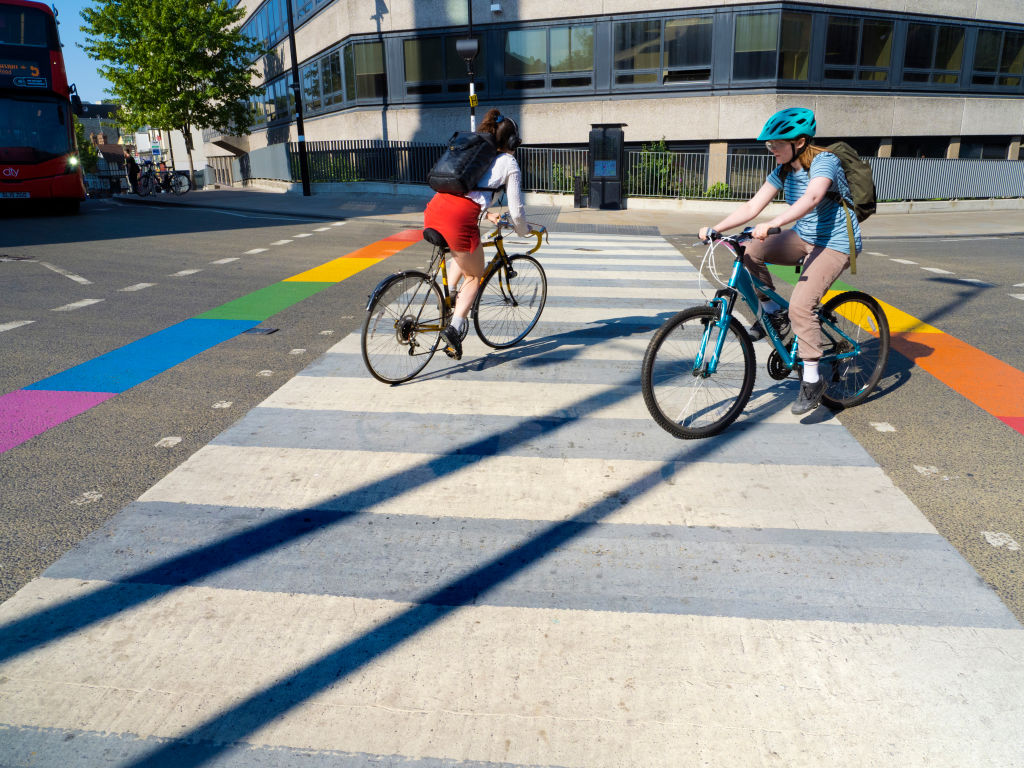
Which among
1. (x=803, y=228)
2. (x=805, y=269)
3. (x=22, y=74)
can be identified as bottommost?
(x=805, y=269)

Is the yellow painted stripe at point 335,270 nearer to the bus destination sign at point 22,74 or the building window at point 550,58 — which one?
the bus destination sign at point 22,74

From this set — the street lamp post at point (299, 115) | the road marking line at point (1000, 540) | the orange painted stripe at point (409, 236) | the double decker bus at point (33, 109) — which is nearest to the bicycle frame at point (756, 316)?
the road marking line at point (1000, 540)

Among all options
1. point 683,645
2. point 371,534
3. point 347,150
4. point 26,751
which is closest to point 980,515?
point 683,645

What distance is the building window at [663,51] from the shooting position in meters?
23.8

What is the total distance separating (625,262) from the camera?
37.7 feet

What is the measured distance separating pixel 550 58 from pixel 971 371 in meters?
22.5

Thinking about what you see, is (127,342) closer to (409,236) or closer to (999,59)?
(409,236)

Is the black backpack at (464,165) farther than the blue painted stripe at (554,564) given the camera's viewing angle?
Yes

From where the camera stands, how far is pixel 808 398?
4906mm

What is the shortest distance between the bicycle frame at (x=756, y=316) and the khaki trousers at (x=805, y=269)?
0.43 ft

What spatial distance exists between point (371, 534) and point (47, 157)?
19.9 metres

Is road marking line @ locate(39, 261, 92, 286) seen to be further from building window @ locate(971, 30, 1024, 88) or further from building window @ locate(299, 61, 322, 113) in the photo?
building window @ locate(971, 30, 1024, 88)

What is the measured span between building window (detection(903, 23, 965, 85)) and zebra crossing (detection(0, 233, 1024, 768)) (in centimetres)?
2596

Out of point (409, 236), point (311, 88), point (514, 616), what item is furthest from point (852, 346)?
point (311, 88)
